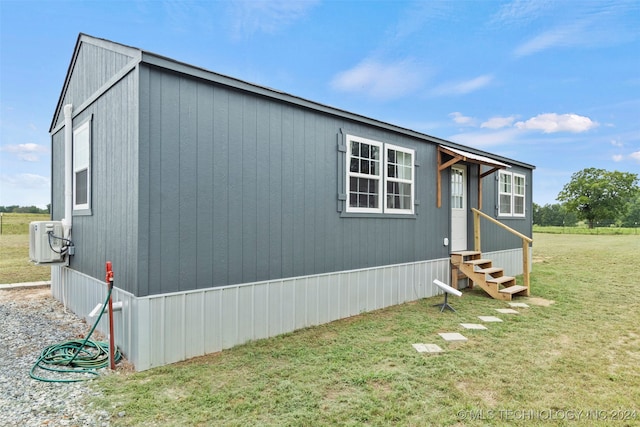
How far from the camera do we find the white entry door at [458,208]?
7.59 meters

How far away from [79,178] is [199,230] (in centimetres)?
300

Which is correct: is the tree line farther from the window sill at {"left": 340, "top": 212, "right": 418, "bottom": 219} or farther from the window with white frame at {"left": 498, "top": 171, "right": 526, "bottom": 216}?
the window sill at {"left": 340, "top": 212, "right": 418, "bottom": 219}

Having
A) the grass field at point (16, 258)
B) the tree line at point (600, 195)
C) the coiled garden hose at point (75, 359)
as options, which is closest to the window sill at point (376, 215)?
the coiled garden hose at point (75, 359)

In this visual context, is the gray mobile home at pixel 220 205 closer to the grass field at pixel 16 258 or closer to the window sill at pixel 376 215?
the window sill at pixel 376 215

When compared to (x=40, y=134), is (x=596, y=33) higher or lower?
higher

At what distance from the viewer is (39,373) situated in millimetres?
3225

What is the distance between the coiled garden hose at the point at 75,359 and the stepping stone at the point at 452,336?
372 centimetres

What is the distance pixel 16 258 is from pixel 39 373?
1156cm

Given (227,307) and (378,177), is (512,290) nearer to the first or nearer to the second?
(378,177)

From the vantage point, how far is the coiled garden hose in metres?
3.21

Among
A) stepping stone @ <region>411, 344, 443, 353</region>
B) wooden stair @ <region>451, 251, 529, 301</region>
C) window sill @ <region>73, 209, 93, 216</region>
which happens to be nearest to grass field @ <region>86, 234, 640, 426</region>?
stepping stone @ <region>411, 344, 443, 353</region>

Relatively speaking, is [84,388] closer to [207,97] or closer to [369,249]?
[207,97]

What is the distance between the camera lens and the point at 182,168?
3607 mm

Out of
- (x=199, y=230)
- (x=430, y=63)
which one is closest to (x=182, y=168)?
(x=199, y=230)
